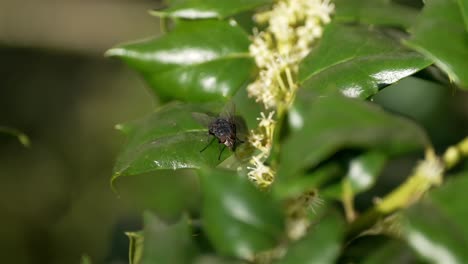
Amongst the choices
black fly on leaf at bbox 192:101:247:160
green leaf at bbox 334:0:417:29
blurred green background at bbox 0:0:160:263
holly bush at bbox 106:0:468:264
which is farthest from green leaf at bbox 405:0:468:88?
blurred green background at bbox 0:0:160:263

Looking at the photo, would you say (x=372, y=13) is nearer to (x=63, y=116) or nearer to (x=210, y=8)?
(x=210, y=8)

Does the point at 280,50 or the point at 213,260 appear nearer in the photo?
the point at 213,260

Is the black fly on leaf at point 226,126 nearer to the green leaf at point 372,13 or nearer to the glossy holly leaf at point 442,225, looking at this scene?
the green leaf at point 372,13

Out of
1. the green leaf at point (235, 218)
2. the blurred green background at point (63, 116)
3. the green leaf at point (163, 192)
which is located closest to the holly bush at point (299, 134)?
the green leaf at point (235, 218)

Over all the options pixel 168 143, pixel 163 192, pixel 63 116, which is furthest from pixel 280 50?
pixel 63 116

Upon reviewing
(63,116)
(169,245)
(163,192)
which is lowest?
(163,192)

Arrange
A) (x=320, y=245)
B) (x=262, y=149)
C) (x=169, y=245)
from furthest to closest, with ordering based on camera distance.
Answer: (x=262, y=149)
(x=169, y=245)
(x=320, y=245)
